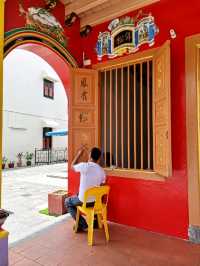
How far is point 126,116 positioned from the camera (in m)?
3.91

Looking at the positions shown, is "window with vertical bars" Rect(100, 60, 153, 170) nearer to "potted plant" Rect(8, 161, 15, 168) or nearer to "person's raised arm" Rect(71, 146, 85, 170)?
"person's raised arm" Rect(71, 146, 85, 170)

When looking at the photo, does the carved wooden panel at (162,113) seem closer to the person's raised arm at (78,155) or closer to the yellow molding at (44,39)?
the person's raised arm at (78,155)

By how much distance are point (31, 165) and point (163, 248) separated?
1107 cm

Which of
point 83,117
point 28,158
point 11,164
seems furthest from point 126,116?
point 28,158

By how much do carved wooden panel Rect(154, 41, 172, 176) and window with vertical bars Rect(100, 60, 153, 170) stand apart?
0.35 meters

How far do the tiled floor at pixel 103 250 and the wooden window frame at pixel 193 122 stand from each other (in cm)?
47

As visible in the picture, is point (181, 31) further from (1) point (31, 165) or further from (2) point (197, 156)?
(1) point (31, 165)

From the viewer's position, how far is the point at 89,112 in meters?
3.89

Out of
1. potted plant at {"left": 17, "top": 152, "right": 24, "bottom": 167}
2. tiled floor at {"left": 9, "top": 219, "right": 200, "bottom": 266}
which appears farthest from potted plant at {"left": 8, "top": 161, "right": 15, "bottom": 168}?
tiled floor at {"left": 9, "top": 219, "right": 200, "bottom": 266}

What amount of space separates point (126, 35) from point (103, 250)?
9.82 feet

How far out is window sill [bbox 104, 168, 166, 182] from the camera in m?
3.24

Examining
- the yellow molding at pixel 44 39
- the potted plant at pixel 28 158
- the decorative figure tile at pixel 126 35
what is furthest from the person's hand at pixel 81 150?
the potted plant at pixel 28 158

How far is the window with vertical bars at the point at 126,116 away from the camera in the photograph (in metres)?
3.69

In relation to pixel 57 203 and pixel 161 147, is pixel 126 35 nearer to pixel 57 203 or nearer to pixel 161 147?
pixel 161 147
